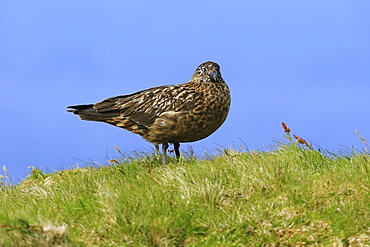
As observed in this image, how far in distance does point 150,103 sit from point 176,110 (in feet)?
2.42

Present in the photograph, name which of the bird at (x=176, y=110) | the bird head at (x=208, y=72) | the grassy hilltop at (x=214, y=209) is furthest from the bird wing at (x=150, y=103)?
the grassy hilltop at (x=214, y=209)

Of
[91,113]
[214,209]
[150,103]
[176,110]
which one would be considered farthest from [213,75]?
[214,209]

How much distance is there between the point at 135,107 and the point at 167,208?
13.5 feet

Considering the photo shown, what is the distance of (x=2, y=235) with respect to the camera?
5523 millimetres

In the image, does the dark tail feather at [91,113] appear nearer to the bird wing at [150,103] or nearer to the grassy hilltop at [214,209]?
the bird wing at [150,103]

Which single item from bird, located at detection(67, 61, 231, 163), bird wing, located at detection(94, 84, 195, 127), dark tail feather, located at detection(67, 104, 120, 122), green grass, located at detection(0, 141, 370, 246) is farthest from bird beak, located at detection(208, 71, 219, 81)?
green grass, located at detection(0, 141, 370, 246)

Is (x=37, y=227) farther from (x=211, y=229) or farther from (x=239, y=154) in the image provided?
(x=239, y=154)

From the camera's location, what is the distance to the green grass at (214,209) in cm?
628

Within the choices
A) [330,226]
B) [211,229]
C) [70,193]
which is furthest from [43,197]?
[330,226]

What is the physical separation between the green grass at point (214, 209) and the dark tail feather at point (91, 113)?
251 centimetres

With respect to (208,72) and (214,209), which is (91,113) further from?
(214,209)

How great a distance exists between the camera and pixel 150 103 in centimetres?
1038

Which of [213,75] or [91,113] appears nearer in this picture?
[213,75]

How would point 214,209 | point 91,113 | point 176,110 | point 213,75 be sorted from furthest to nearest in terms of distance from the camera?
point 91,113
point 213,75
point 176,110
point 214,209
